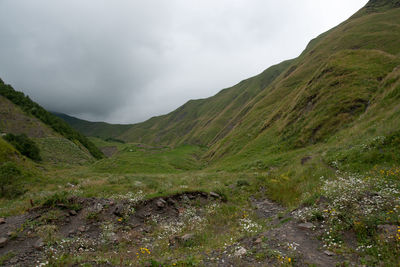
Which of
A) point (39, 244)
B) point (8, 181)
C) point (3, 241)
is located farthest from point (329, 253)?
point (8, 181)

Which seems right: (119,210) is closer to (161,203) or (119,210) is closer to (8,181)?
(161,203)

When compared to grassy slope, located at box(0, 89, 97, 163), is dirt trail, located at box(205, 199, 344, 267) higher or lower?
lower

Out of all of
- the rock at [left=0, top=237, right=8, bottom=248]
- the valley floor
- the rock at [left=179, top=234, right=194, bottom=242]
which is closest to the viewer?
the valley floor

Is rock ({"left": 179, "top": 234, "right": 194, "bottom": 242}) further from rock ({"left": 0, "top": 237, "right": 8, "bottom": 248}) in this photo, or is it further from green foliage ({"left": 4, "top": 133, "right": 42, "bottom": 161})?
green foliage ({"left": 4, "top": 133, "right": 42, "bottom": 161})

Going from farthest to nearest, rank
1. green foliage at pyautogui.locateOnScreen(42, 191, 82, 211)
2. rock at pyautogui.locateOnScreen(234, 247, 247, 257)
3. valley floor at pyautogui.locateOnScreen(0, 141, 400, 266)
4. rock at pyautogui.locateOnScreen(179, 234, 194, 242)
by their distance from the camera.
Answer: green foliage at pyautogui.locateOnScreen(42, 191, 82, 211), rock at pyautogui.locateOnScreen(179, 234, 194, 242), rock at pyautogui.locateOnScreen(234, 247, 247, 257), valley floor at pyautogui.locateOnScreen(0, 141, 400, 266)

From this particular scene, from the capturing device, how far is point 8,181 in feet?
54.2

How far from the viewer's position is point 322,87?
30547 mm

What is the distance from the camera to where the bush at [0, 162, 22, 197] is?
1591cm

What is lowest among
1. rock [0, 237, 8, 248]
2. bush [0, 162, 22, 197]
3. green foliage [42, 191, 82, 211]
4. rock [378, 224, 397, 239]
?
rock [378, 224, 397, 239]

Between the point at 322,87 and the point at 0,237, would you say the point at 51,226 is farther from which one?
the point at 322,87

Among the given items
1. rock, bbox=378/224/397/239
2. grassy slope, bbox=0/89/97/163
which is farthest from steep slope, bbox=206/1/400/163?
grassy slope, bbox=0/89/97/163

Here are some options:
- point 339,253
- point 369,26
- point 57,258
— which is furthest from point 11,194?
point 369,26

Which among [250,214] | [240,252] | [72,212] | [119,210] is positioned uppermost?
[72,212]

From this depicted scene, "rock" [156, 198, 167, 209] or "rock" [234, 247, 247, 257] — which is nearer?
"rock" [234, 247, 247, 257]
